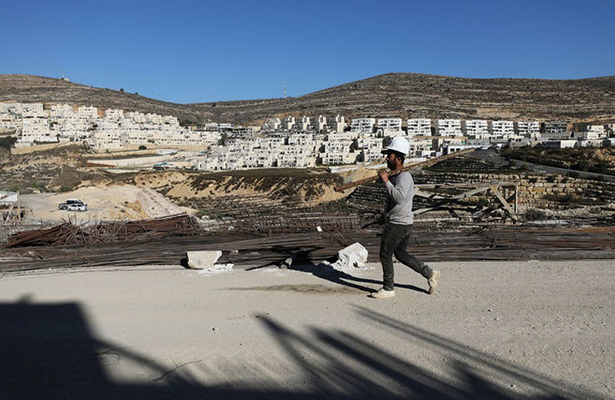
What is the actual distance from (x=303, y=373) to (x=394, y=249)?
76.3 inches

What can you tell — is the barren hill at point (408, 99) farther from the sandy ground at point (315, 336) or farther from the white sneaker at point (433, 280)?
the white sneaker at point (433, 280)

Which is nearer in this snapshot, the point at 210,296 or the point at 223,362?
the point at 223,362

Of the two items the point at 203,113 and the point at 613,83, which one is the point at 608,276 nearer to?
the point at 613,83

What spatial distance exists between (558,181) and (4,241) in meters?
37.7

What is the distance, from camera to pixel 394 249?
488cm

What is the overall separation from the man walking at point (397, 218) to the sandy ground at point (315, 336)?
231 millimetres

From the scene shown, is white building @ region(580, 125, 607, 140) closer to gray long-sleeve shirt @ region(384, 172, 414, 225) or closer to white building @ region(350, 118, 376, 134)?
white building @ region(350, 118, 376, 134)

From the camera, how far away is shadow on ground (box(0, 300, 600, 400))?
305 cm

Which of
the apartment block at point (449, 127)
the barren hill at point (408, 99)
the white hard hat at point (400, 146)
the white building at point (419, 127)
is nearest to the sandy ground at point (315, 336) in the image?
the white hard hat at point (400, 146)

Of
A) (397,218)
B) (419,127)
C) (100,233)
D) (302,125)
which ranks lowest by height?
(100,233)

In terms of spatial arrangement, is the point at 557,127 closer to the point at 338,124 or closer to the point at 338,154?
the point at 338,124

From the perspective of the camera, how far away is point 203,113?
154500mm

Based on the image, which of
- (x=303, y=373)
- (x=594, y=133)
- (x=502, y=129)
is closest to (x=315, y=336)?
(x=303, y=373)

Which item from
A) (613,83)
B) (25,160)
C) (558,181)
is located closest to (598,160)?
(558,181)
